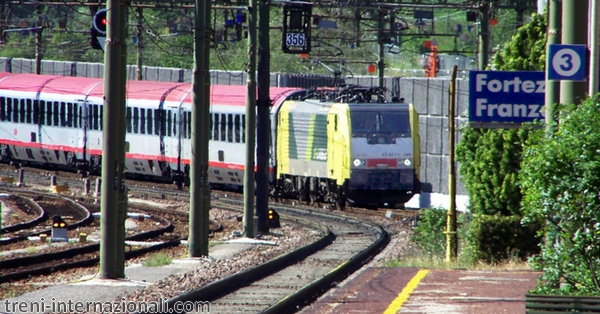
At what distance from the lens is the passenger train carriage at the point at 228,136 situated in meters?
28.0

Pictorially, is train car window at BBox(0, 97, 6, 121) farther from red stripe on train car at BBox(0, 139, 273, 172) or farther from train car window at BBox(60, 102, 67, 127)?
train car window at BBox(60, 102, 67, 127)

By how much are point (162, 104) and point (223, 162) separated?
159 inches

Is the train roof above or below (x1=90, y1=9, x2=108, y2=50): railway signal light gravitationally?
below

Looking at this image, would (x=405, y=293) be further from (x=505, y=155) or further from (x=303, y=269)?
(x=505, y=155)

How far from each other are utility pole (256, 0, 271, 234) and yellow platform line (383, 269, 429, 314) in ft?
30.1

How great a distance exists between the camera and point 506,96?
520 inches

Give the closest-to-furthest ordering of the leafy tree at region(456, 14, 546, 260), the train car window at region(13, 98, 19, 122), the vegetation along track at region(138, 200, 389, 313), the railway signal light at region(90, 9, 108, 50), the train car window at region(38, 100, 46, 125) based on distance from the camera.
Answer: the vegetation along track at region(138, 200, 389, 313), the railway signal light at region(90, 9, 108, 50), the leafy tree at region(456, 14, 546, 260), the train car window at region(38, 100, 46, 125), the train car window at region(13, 98, 19, 122)

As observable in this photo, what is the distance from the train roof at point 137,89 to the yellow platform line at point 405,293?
18.2 m

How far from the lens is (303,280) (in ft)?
50.3

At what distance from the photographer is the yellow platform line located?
11.0 m

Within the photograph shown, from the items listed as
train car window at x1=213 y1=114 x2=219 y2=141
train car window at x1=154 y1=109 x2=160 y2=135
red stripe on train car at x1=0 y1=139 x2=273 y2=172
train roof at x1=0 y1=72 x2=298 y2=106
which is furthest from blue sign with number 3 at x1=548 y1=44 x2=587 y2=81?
train car window at x1=154 y1=109 x2=160 y2=135

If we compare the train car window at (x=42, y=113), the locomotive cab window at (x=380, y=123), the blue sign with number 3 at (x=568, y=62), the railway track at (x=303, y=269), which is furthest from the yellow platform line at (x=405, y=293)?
the train car window at (x=42, y=113)

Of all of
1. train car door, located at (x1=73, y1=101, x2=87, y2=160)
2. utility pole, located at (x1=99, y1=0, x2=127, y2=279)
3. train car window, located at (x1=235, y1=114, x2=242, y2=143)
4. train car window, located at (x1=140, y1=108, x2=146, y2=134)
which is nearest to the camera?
utility pole, located at (x1=99, y1=0, x2=127, y2=279)

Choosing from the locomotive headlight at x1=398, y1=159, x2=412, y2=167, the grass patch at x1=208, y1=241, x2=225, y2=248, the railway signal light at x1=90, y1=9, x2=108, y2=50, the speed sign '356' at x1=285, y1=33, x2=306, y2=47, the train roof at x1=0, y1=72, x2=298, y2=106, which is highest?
the speed sign '356' at x1=285, y1=33, x2=306, y2=47
